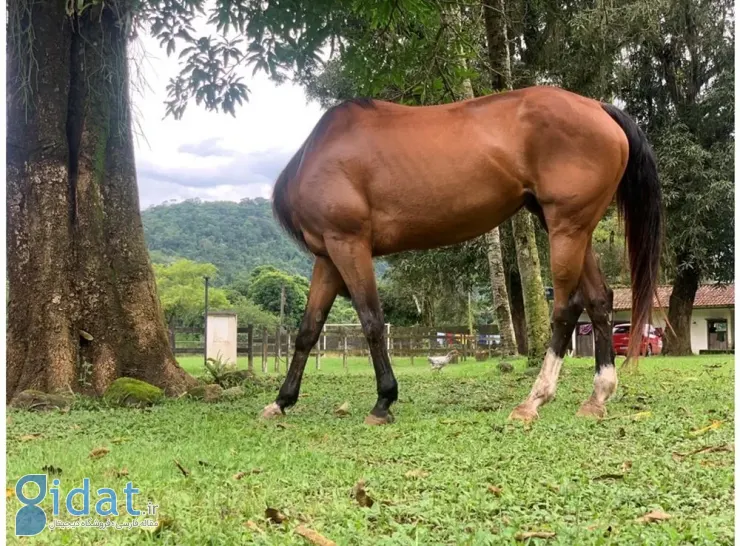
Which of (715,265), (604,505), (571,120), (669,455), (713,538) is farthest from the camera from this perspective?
(715,265)

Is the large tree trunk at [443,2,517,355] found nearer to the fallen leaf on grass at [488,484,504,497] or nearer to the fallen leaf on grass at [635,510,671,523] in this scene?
the fallen leaf on grass at [488,484,504,497]

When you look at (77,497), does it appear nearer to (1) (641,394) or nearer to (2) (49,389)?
(2) (49,389)

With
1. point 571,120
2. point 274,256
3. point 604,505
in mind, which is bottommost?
point 604,505

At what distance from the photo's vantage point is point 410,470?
7.67 feet

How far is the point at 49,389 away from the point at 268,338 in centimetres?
917

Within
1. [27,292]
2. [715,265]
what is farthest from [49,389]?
[715,265]

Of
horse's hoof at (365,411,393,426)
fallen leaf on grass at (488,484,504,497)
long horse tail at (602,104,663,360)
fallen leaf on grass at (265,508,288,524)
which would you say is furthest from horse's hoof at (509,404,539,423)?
fallen leaf on grass at (265,508,288,524)

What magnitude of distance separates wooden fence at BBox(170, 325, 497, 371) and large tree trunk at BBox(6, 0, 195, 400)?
4244 mm

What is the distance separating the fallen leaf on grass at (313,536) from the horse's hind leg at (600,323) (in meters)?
2.55

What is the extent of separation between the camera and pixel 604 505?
1.89 m

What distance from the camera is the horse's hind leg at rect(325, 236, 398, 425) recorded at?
3789 millimetres

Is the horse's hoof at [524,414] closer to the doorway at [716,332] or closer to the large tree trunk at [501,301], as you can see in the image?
the large tree trunk at [501,301]

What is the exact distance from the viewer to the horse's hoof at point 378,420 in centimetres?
357

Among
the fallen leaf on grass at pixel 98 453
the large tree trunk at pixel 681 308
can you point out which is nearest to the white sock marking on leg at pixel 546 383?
the fallen leaf on grass at pixel 98 453
